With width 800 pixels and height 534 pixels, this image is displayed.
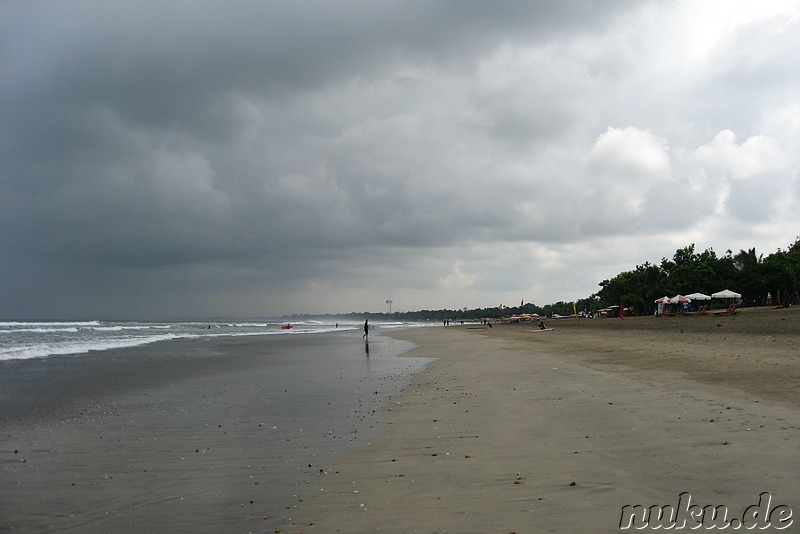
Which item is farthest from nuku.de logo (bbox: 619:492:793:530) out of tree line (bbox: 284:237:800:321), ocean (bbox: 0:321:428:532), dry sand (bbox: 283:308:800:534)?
tree line (bbox: 284:237:800:321)

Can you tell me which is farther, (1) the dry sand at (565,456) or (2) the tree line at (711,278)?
(2) the tree line at (711,278)

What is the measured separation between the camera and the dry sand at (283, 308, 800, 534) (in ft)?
18.3

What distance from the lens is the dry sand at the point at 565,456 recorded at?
5.57 metres

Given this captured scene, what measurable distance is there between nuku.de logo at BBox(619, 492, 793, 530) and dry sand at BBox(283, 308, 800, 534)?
10 cm

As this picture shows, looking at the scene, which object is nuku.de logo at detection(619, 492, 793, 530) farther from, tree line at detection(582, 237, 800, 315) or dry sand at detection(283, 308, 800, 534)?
tree line at detection(582, 237, 800, 315)

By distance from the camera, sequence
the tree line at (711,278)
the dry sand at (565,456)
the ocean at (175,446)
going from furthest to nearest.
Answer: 1. the tree line at (711,278)
2. the ocean at (175,446)
3. the dry sand at (565,456)

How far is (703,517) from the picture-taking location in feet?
17.5

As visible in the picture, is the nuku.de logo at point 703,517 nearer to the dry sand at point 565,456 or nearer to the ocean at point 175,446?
the dry sand at point 565,456

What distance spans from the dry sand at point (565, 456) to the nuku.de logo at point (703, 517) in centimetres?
10

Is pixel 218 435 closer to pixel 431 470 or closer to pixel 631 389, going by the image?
pixel 431 470

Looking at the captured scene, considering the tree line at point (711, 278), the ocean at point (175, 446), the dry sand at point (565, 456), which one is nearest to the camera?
the dry sand at point (565, 456)

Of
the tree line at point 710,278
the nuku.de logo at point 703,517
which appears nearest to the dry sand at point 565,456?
the nuku.de logo at point 703,517

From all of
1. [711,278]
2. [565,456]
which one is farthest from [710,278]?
[565,456]

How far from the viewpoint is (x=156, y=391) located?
624 inches
